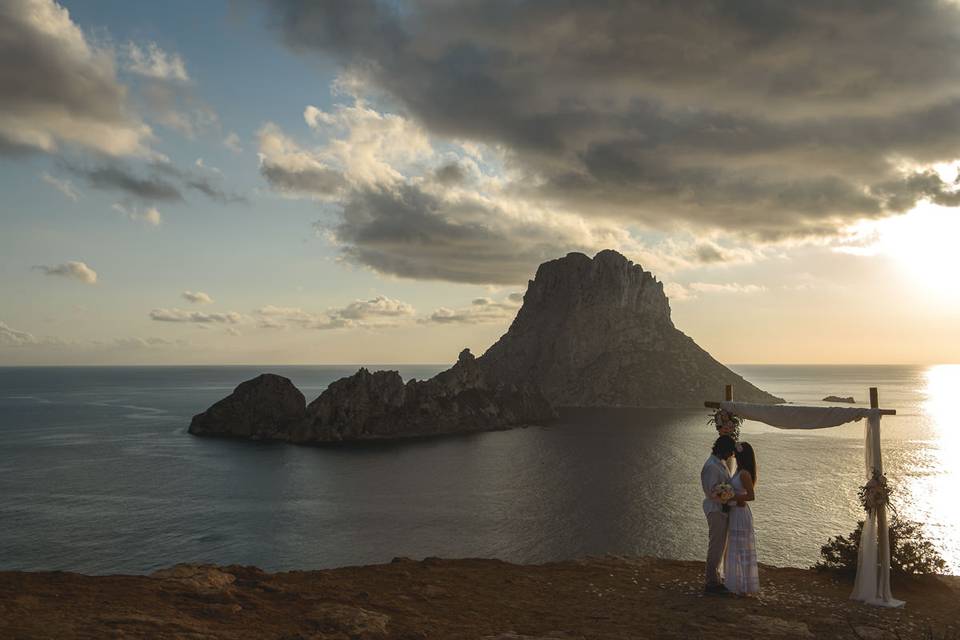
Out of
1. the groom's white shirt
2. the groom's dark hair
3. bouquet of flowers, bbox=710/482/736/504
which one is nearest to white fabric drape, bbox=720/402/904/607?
the groom's dark hair

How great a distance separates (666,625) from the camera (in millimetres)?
12781

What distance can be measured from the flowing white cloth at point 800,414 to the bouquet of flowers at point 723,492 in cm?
191

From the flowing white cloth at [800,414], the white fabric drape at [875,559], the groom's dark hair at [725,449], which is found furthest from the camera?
the groom's dark hair at [725,449]

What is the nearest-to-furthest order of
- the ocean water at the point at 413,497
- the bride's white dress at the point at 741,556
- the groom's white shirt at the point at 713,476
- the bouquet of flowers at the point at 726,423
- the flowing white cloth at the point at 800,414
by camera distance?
the bride's white dress at the point at 741,556 < the flowing white cloth at the point at 800,414 < the groom's white shirt at the point at 713,476 < the bouquet of flowers at the point at 726,423 < the ocean water at the point at 413,497

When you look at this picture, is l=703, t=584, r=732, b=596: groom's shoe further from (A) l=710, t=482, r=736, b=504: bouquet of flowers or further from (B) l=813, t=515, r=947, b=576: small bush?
(B) l=813, t=515, r=947, b=576: small bush

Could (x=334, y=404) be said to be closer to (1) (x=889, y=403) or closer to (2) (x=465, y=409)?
(2) (x=465, y=409)

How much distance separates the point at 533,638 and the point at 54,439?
12054 centimetres

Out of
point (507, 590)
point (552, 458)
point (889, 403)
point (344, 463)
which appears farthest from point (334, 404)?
point (889, 403)

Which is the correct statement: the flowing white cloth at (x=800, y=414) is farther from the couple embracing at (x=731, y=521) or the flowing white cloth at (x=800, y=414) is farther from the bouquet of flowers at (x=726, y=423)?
the couple embracing at (x=731, y=521)

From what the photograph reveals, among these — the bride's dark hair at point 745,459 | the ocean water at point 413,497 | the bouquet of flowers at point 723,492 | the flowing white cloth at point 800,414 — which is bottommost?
the ocean water at point 413,497

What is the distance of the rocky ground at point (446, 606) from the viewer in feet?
36.4

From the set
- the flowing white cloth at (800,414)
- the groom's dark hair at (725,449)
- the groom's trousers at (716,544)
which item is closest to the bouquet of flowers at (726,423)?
the flowing white cloth at (800,414)

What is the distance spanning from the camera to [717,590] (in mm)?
15109

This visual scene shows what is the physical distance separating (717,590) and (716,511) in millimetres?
1955
